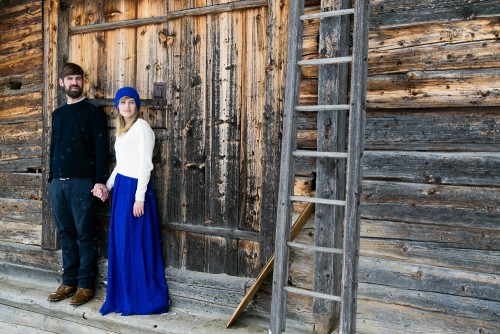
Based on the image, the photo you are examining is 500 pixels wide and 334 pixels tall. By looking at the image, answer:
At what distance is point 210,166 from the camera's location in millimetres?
4688

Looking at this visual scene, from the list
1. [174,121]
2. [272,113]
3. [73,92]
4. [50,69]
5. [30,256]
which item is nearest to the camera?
[272,113]

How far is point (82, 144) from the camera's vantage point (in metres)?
5.02

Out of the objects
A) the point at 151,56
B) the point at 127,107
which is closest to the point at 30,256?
the point at 127,107

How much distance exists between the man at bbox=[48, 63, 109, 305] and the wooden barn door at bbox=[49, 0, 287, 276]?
0.94 ft

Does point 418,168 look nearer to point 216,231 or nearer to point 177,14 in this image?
point 216,231

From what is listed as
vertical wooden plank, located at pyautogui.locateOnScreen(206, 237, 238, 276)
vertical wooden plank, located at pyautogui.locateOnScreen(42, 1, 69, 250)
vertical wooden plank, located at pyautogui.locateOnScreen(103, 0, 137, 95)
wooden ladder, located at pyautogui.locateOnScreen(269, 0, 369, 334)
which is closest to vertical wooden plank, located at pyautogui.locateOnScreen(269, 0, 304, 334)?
wooden ladder, located at pyautogui.locateOnScreen(269, 0, 369, 334)

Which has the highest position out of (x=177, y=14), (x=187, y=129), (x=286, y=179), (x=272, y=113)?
(x=177, y=14)

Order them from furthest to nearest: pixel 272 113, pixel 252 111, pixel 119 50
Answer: pixel 119 50
pixel 252 111
pixel 272 113

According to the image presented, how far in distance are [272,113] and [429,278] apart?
1.52m

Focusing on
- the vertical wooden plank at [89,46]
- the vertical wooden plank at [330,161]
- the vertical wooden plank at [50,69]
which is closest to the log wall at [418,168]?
the vertical wooden plank at [330,161]

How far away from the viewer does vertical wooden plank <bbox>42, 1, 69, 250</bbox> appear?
5.52m

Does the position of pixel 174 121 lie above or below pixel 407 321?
above

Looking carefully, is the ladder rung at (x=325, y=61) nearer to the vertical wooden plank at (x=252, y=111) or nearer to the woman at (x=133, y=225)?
the vertical wooden plank at (x=252, y=111)

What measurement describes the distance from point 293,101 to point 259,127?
2.26 feet
